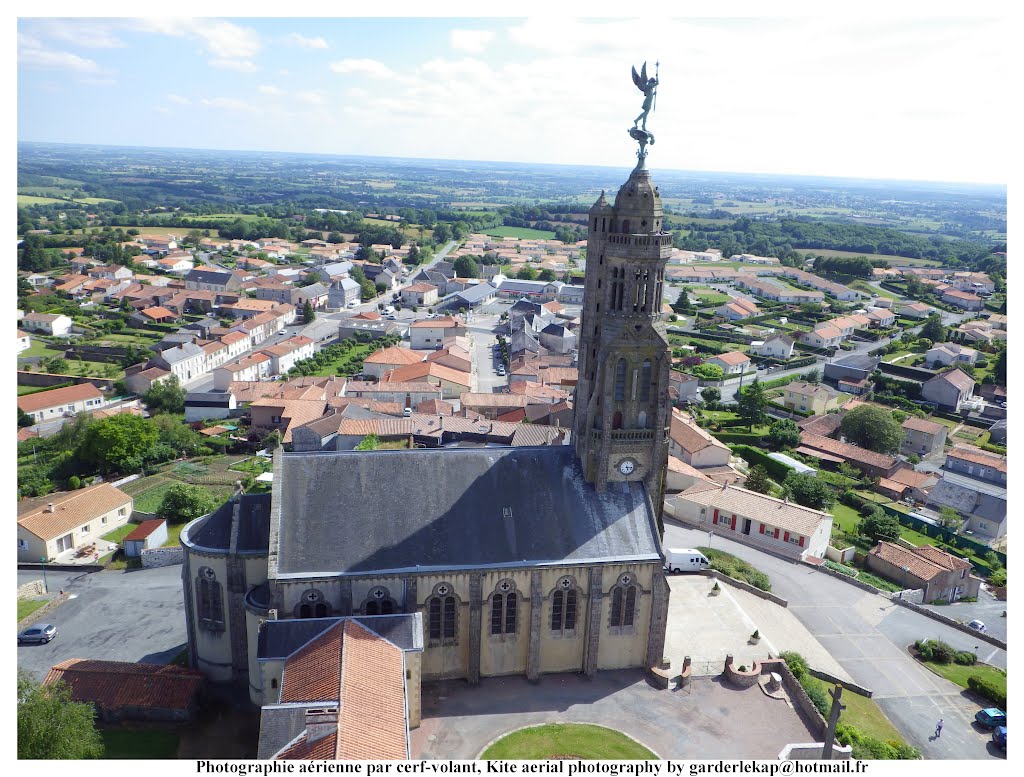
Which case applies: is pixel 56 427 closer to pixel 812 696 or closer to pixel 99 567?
pixel 99 567

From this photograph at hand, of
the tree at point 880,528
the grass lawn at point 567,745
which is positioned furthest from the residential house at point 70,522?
the tree at point 880,528

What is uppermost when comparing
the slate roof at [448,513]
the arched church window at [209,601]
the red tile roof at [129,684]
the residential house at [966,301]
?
the residential house at [966,301]

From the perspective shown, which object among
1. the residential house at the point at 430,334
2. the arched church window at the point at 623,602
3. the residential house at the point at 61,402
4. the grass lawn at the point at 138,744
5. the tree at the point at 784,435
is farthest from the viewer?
the residential house at the point at 430,334

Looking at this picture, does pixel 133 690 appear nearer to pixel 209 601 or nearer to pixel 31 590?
pixel 209 601

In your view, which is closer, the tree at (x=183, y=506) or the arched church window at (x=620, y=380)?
the arched church window at (x=620, y=380)

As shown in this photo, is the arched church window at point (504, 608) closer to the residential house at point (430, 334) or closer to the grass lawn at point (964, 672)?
the grass lawn at point (964, 672)

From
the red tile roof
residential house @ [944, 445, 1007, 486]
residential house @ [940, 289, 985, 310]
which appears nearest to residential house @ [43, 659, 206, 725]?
the red tile roof

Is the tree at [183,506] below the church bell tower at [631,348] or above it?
below

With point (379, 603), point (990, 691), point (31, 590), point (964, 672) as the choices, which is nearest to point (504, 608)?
point (379, 603)
